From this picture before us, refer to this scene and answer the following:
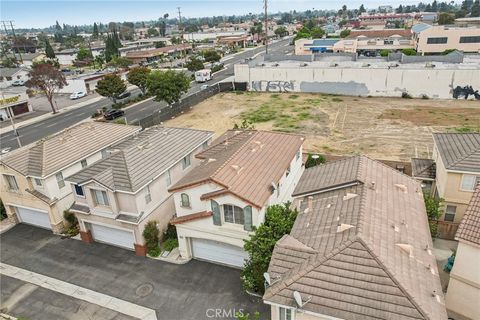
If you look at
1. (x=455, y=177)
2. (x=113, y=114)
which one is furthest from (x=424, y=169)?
(x=113, y=114)

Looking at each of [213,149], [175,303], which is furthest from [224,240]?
[213,149]

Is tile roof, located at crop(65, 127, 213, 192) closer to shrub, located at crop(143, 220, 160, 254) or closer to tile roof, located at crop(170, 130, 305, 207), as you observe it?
tile roof, located at crop(170, 130, 305, 207)

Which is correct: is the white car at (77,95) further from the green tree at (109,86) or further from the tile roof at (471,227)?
the tile roof at (471,227)

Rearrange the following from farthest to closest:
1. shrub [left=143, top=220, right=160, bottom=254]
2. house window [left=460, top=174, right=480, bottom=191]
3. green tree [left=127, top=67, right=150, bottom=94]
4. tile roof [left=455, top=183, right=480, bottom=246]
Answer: green tree [left=127, top=67, right=150, bottom=94], shrub [left=143, top=220, right=160, bottom=254], house window [left=460, top=174, right=480, bottom=191], tile roof [left=455, top=183, right=480, bottom=246]

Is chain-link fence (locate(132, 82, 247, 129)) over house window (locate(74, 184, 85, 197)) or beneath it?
beneath

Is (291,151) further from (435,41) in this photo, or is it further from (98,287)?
(435,41)

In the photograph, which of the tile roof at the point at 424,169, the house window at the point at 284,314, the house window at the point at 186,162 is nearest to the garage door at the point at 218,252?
the house window at the point at 186,162

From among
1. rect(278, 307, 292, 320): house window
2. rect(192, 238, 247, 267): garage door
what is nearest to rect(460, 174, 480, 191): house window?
rect(192, 238, 247, 267): garage door
